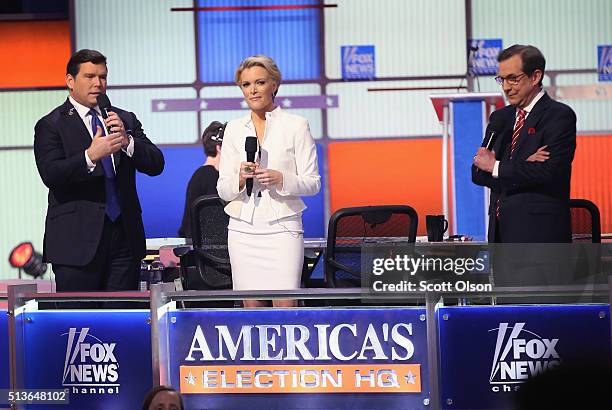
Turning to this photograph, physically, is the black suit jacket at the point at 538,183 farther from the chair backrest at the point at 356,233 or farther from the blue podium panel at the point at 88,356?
the blue podium panel at the point at 88,356

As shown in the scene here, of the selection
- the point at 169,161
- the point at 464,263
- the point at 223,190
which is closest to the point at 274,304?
the point at 223,190

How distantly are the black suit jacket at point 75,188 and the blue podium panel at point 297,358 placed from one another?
0.54 metres

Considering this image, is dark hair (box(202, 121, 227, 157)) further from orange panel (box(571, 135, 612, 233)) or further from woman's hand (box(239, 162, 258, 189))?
orange panel (box(571, 135, 612, 233))

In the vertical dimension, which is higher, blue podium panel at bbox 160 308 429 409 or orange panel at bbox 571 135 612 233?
orange panel at bbox 571 135 612 233

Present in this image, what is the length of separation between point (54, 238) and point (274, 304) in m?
0.76

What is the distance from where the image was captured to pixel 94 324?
114 inches

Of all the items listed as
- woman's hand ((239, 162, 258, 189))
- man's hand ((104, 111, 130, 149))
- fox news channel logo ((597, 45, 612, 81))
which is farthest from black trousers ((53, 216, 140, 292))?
fox news channel logo ((597, 45, 612, 81))

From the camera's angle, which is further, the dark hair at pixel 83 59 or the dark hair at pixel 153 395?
the dark hair at pixel 83 59

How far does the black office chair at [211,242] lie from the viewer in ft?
12.7

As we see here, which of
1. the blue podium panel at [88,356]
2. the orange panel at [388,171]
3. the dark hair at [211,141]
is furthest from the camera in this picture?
the orange panel at [388,171]

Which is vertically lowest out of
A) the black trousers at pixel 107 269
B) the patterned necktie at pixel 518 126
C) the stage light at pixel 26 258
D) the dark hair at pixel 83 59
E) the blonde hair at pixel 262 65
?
the stage light at pixel 26 258

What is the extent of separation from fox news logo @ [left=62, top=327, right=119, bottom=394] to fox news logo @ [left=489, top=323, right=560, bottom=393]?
3.45 feet

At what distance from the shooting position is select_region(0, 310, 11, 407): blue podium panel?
2.96m

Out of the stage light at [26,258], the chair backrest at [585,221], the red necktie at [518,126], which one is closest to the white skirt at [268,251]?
the red necktie at [518,126]
